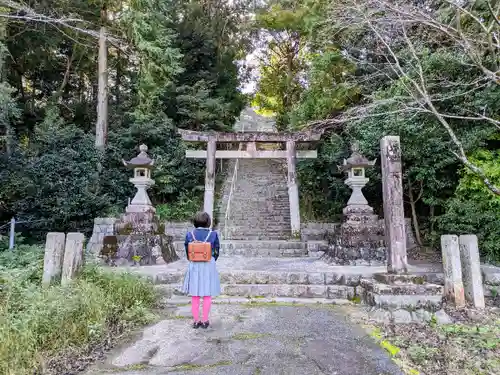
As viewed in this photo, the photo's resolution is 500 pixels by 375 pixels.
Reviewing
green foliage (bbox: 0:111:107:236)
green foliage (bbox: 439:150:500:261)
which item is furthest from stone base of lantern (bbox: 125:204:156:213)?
green foliage (bbox: 439:150:500:261)

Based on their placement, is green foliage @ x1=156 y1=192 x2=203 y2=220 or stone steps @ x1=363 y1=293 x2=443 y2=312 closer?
stone steps @ x1=363 y1=293 x2=443 y2=312

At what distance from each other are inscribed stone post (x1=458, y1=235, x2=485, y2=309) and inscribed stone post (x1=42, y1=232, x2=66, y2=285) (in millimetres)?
5854

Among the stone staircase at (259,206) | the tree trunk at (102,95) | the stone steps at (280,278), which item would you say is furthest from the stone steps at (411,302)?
the tree trunk at (102,95)

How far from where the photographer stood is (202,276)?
11.9 feet

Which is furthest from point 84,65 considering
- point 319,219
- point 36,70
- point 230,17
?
point 319,219

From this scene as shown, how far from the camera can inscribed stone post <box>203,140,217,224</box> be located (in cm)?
1075

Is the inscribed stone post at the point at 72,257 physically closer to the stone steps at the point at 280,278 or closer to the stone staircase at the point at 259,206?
the stone steps at the point at 280,278

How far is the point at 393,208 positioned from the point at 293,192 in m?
6.32

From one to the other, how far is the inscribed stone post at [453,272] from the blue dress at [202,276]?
3.42 m

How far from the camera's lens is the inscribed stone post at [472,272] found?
4.55m

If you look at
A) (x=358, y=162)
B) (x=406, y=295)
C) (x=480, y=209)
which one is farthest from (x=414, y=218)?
(x=406, y=295)

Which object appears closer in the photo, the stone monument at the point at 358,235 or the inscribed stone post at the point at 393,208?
the inscribed stone post at the point at 393,208

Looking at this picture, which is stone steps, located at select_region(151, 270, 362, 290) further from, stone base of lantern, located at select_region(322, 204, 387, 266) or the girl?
stone base of lantern, located at select_region(322, 204, 387, 266)

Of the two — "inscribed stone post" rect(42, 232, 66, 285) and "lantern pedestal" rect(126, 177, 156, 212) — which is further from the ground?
"lantern pedestal" rect(126, 177, 156, 212)
